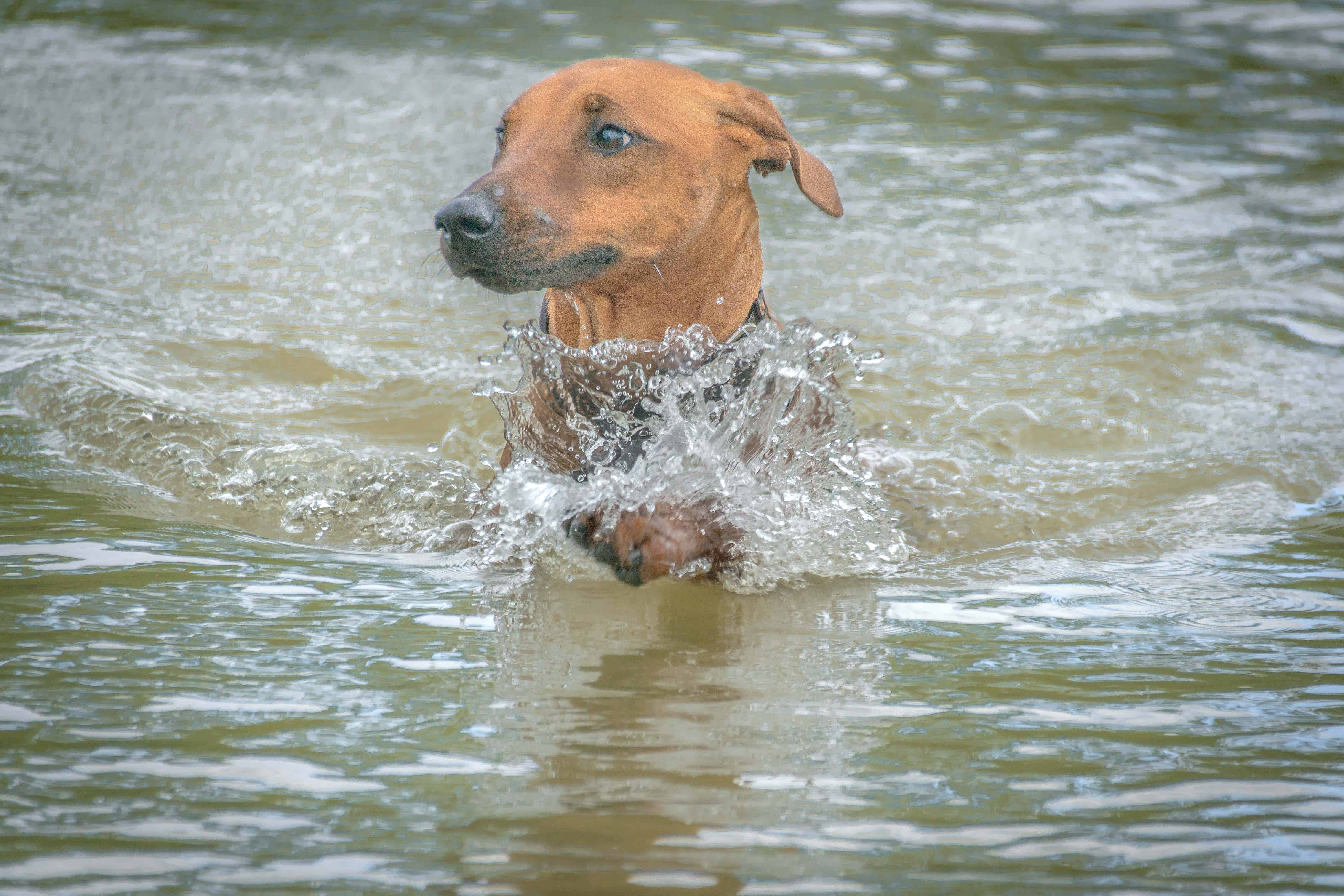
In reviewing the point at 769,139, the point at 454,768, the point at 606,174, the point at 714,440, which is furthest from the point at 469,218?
the point at 454,768

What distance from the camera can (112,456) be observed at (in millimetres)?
3822

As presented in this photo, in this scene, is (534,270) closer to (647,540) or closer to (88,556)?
(647,540)

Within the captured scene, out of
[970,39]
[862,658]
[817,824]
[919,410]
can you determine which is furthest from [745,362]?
[970,39]

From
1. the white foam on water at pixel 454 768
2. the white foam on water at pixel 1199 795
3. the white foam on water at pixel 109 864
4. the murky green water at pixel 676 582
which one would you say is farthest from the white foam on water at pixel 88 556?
the white foam on water at pixel 1199 795

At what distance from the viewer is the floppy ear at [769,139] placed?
3.18 meters

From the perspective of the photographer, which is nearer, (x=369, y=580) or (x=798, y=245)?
(x=369, y=580)

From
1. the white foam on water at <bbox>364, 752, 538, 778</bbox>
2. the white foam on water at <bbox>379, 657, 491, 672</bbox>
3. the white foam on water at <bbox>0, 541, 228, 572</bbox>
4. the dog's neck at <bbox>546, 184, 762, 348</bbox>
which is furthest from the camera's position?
the dog's neck at <bbox>546, 184, 762, 348</bbox>

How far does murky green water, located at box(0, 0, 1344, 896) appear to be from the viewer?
1.86 meters

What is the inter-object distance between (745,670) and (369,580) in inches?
37.0

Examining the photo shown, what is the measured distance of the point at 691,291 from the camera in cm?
320

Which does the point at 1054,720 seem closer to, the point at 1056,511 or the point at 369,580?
the point at 369,580

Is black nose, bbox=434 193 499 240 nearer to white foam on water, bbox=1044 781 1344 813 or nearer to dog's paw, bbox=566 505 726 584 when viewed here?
dog's paw, bbox=566 505 726 584

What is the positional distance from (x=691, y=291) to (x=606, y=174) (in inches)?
15.7

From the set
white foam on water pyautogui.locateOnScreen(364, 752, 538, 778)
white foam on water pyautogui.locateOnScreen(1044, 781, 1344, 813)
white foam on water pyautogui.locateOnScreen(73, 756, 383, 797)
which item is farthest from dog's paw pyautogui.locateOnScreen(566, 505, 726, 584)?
white foam on water pyautogui.locateOnScreen(1044, 781, 1344, 813)
